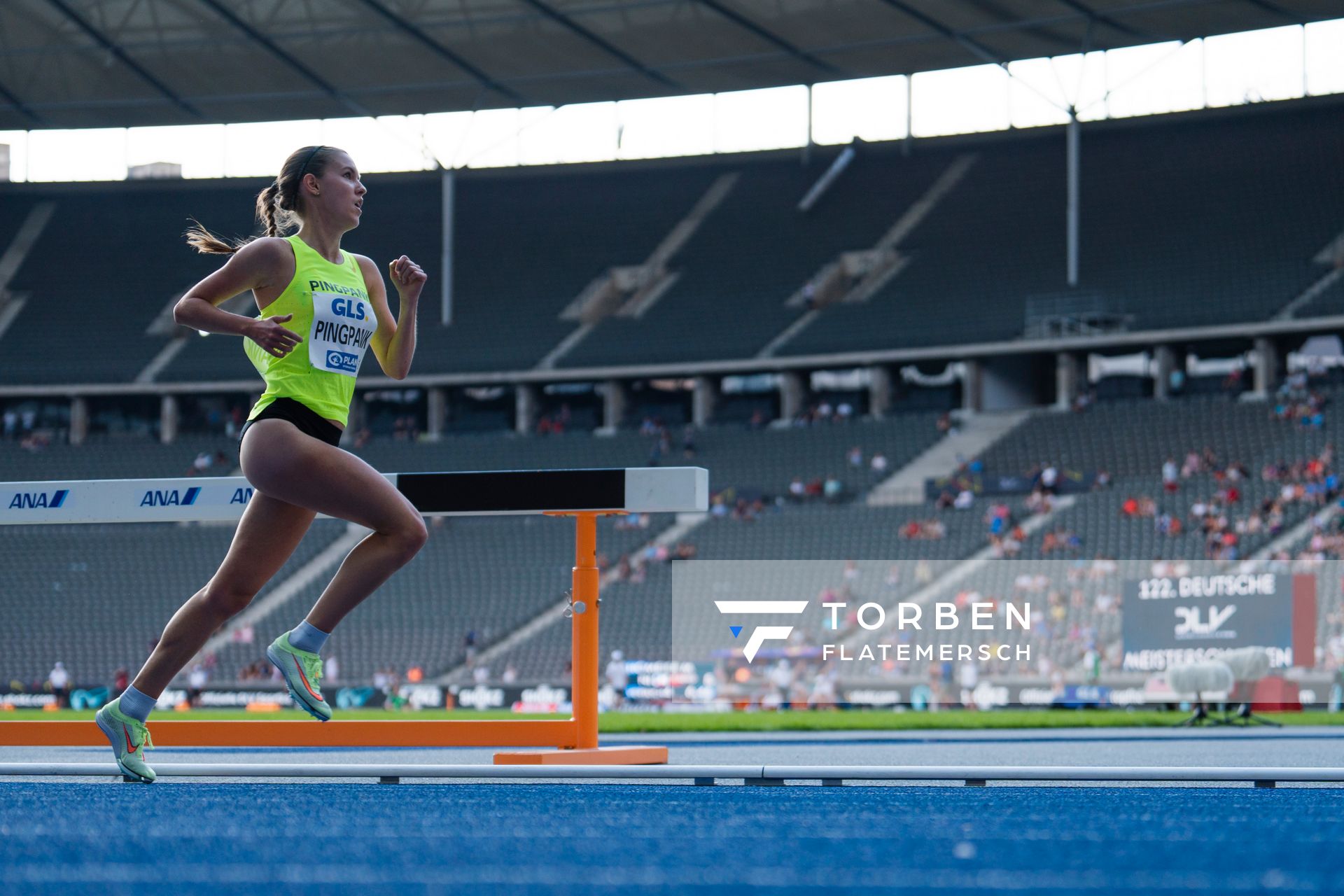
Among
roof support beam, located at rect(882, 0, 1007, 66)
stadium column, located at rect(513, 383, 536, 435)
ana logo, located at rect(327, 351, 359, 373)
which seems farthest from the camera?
stadium column, located at rect(513, 383, 536, 435)

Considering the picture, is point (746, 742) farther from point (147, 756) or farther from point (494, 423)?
point (494, 423)

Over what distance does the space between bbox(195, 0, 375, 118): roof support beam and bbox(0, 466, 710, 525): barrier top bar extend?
28.6 m

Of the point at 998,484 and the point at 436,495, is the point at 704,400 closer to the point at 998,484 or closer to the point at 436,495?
the point at 998,484

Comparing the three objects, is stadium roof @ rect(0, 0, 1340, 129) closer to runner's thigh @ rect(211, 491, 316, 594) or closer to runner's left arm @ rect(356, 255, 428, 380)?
runner's left arm @ rect(356, 255, 428, 380)

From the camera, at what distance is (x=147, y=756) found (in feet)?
28.0

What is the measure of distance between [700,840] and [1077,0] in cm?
3052

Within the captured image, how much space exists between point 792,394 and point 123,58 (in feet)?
53.2

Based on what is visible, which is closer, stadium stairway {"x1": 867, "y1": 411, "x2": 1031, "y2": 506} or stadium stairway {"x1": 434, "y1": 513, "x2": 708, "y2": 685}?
stadium stairway {"x1": 434, "y1": 513, "x2": 708, "y2": 685}

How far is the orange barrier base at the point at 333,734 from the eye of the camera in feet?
18.3

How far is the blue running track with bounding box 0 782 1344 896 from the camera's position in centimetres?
235

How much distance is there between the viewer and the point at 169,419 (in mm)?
39125

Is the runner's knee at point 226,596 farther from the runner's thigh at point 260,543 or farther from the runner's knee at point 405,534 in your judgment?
the runner's knee at point 405,534

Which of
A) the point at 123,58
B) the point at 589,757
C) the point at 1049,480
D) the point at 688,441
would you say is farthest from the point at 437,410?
the point at 589,757

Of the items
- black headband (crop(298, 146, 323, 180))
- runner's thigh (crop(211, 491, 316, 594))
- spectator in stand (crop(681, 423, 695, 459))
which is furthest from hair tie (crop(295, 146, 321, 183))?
spectator in stand (crop(681, 423, 695, 459))
